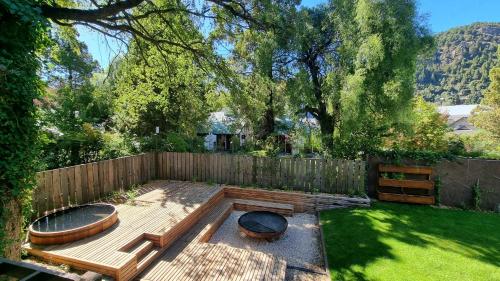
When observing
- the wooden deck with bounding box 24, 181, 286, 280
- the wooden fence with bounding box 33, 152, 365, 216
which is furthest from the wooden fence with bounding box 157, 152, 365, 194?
the wooden deck with bounding box 24, 181, 286, 280

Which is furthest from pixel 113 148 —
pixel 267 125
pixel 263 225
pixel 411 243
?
pixel 411 243

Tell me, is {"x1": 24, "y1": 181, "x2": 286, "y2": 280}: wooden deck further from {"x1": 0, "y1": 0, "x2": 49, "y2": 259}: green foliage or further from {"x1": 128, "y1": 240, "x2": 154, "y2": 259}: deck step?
{"x1": 0, "y1": 0, "x2": 49, "y2": 259}: green foliage

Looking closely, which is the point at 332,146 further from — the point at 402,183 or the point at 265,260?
the point at 265,260

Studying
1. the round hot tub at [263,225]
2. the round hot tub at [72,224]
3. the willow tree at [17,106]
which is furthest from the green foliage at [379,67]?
the willow tree at [17,106]

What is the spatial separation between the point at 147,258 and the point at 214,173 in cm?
455

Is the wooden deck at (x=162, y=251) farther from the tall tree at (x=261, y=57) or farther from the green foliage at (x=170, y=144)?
the tall tree at (x=261, y=57)

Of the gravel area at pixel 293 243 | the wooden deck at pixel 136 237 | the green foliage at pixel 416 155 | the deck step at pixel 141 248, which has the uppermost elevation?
the green foliage at pixel 416 155

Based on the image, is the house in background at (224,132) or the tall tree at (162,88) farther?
the house in background at (224,132)

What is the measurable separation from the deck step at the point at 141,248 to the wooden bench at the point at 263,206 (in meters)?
3.32

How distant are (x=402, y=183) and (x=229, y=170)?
5.32 meters

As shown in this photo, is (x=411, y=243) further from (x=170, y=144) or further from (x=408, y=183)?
(x=170, y=144)

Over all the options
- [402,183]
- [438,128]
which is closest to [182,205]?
[402,183]

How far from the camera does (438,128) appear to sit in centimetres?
865

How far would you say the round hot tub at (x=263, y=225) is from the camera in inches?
223
